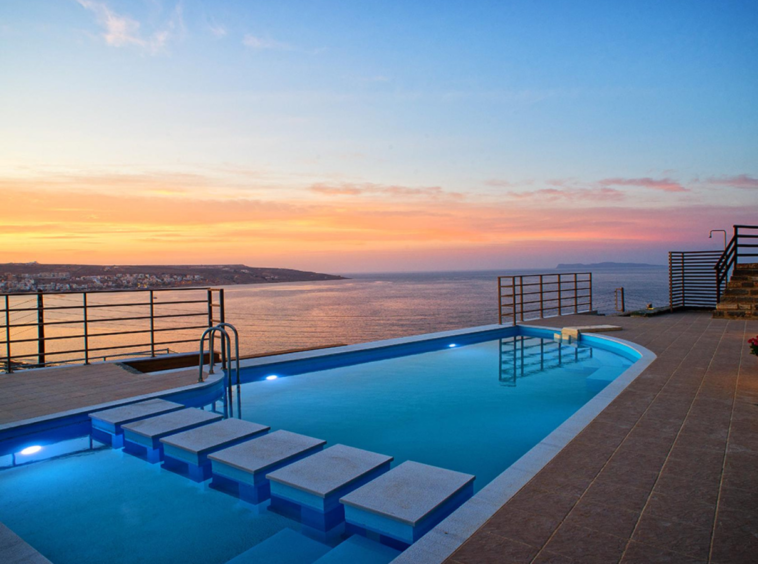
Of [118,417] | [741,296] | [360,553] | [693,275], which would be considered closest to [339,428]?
[118,417]

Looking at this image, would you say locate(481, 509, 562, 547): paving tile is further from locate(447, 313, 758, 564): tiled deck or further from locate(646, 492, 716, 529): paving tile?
locate(646, 492, 716, 529): paving tile

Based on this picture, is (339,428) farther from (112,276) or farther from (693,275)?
(693,275)

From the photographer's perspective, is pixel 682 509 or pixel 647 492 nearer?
pixel 682 509

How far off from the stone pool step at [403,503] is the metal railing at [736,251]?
37.2 feet

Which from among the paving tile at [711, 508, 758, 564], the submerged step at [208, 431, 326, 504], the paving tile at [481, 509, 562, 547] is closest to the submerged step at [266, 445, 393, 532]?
the submerged step at [208, 431, 326, 504]

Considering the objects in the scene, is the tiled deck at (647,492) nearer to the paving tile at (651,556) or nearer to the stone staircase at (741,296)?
the paving tile at (651,556)

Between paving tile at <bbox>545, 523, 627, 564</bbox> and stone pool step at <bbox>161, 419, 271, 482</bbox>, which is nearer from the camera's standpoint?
paving tile at <bbox>545, 523, 627, 564</bbox>

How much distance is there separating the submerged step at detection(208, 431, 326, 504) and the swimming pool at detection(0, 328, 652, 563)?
0.11m

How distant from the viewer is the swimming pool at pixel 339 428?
2.25 metres

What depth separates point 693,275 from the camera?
473 inches

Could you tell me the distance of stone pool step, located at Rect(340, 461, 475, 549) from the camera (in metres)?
2.00

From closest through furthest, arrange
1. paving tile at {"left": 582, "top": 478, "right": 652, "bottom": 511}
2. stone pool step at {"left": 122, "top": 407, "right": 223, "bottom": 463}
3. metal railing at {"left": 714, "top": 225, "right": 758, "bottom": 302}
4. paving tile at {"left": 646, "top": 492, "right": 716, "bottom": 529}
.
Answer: paving tile at {"left": 646, "top": 492, "right": 716, "bottom": 529} < paving tile at {"left": 582, "top": 478, "right": 652, "bottom": 511} < stone pool step at {"left": 122, "top": 407, "right": 223, "bottom": 463} < metal railing at {"left": 714, "top": 225, "right": 758, "bottom": 302}

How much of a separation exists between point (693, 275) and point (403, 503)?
42.4 ft

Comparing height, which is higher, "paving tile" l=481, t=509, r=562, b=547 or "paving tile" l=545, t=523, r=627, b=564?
"paving tile" l=545, t=523, r=627, b=564
